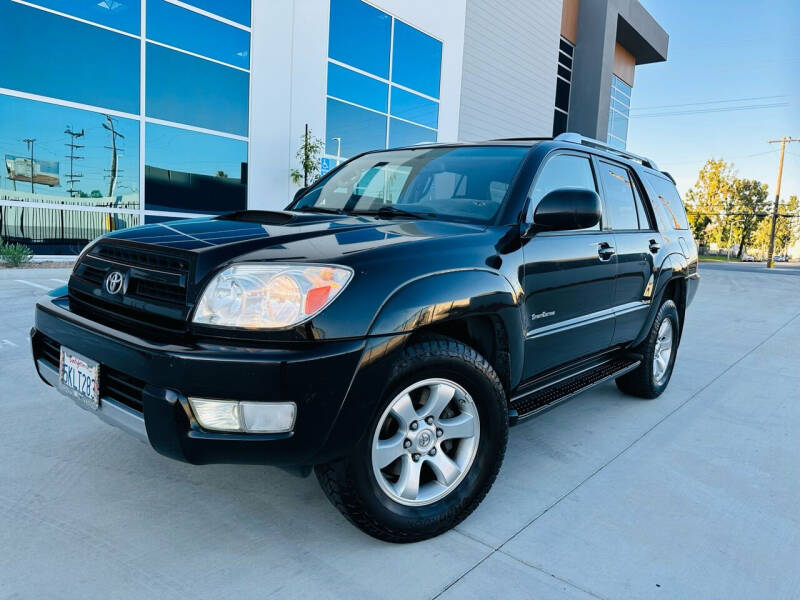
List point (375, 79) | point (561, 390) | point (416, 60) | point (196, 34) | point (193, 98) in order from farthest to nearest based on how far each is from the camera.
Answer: point (416, 60) → point (375, 79) → point (193, 98) → point (196, 34) → point (561, 390)

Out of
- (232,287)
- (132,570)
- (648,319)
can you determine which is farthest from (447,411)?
(648,319)

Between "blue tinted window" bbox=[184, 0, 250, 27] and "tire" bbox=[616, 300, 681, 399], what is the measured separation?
10609mm

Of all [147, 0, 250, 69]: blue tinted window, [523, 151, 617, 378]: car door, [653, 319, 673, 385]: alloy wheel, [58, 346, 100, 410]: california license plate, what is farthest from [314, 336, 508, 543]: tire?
[147, 0, 250, 69]: blue tinted window

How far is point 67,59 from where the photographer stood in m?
9.65

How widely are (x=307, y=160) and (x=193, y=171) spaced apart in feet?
8.03

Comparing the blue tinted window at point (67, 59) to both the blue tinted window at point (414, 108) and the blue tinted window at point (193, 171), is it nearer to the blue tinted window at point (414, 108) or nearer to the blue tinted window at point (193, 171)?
the blue tinted window at point (193, 171)

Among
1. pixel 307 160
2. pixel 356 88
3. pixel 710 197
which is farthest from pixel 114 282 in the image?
pixel 710 197

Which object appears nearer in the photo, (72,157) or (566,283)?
(566,283)

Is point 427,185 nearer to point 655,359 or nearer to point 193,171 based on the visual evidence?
point 655,359

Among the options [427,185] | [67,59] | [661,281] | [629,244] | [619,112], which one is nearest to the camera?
[427,185]

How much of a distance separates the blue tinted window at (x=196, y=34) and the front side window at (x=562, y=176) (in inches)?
389

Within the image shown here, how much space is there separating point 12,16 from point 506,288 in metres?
10.2

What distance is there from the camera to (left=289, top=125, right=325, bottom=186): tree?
12617 millimetres

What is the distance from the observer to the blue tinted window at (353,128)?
1368 centimetres
